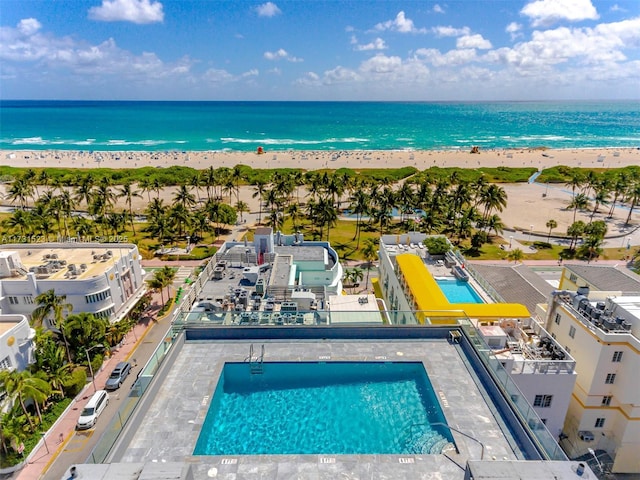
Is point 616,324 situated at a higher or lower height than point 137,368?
higher

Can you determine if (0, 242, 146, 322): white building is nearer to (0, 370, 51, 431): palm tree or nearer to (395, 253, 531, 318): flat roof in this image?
(0, 370, 51, 431): palm tree

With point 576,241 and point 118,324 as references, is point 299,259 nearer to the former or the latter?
point 118,324

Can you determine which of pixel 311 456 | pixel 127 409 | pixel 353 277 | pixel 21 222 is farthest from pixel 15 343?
pixel 21 222

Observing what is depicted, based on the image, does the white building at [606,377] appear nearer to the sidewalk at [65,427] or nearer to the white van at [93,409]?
the white van at [93,409]

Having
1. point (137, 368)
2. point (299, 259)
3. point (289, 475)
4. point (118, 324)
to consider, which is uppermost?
point (289, 475)

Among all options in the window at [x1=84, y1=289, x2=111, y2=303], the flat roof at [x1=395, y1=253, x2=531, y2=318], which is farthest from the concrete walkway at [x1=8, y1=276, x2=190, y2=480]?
the flat roof at [x1=395, y1=253, x2=531, y2=318]

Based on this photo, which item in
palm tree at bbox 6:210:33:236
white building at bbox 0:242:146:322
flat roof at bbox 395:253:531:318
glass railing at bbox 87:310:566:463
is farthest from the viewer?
palm tree at bbox 6:210:33:236

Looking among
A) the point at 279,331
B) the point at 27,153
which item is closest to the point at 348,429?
the point at 279,331
